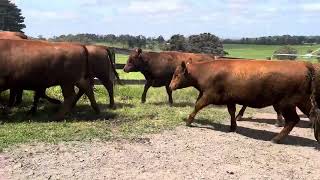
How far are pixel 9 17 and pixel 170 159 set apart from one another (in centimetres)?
3033

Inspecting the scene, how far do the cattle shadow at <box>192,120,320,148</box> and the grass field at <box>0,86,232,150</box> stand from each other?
470mm

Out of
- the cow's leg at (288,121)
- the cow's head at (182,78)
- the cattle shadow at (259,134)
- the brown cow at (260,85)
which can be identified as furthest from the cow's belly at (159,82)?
the cow's leg at (288,121)

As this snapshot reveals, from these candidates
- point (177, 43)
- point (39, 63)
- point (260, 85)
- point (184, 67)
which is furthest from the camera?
point (177, 43)

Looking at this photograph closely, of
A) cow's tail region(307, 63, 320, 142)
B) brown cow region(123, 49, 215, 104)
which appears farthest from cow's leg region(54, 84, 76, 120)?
cow's tail region(307, 63, 320, 142)

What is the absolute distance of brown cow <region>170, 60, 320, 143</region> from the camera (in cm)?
1022

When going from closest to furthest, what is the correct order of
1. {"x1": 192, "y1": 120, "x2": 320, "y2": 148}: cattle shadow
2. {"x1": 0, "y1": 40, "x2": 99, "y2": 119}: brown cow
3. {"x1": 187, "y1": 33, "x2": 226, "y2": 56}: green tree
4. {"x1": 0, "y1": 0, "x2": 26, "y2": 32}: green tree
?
{"x1": 192, "y1": 120, "x2": 320, "y2": 148}: cattle shadow → {"x1": 0, "y1": 40, "x2": 99, "y2": 119}: brown cow → {"x1": 187, "y1": 33, "x2": 226, "y2": 56}: green tree → {"x1": 0, "y1": 0, "x2": 26, "y2": 32}: green tree

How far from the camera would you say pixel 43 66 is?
35.8 ft

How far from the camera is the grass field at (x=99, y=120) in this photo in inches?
367

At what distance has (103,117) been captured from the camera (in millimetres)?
11508

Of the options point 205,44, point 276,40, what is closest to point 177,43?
point 205,44

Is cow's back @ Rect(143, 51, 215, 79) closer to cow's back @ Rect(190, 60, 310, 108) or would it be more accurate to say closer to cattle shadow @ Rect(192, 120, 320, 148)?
cattle shadow @ Rect(192, 120, 320, 148)

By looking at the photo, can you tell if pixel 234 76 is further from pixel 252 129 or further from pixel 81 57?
pixel 81 57

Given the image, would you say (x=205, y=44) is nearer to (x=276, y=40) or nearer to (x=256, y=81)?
(x=256, y=81)

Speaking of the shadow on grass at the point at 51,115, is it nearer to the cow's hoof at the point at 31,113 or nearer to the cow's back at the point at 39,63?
the cow's hoof at the point at 31,113
